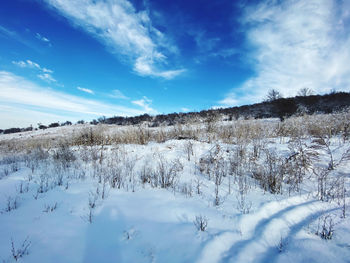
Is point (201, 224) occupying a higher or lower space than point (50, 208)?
higher

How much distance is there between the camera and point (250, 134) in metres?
7.03

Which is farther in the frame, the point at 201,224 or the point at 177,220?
the point at 177,220

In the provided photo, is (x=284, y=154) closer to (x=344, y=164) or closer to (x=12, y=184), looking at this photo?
(x=344, y=164)

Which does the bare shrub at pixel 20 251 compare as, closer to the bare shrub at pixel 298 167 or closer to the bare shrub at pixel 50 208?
the bare shrub at pixel 50 208

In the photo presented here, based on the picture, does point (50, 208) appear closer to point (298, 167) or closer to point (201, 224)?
point (201, 224)

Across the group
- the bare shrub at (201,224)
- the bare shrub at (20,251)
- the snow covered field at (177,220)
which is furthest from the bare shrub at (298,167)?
the bare shrub at (20,251)

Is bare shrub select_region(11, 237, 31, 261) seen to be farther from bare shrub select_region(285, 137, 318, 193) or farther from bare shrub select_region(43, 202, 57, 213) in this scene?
bare shrub select_region(285, 137, 318, 193)

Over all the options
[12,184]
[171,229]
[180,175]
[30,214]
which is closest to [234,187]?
[180,175]

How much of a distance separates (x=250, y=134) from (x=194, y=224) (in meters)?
5.84

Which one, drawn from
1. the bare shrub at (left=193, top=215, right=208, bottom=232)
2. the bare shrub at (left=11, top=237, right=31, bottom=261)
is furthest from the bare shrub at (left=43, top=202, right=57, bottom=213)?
the bare shrub at (left=193, top=215, right=208, bottom=232)

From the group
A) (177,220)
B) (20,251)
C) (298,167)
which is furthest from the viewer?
(298,167)

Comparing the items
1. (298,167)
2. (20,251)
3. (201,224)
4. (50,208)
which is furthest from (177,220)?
(298,167)

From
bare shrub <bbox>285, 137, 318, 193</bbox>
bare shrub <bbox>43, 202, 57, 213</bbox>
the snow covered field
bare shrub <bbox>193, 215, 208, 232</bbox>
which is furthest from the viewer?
bare shrub <bbox>285, 137, 318, 193</bbox>

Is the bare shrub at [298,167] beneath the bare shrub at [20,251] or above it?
above
